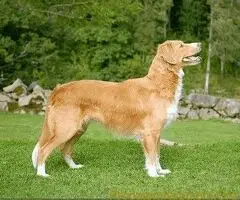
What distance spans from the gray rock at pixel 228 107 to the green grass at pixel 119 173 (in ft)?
48.0

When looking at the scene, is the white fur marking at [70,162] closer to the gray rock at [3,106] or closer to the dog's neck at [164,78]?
the dog's neck at [164,78]

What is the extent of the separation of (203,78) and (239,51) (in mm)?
2989

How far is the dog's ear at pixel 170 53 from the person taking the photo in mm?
8547

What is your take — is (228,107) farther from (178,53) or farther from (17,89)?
(178,53)

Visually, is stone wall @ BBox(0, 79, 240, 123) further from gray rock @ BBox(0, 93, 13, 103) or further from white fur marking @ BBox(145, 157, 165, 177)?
white fur marking @ BBox(145, 157, 165, 177)

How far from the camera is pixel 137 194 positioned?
7180 mm

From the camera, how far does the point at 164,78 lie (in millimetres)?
8578

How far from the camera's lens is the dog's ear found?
855 centimetres

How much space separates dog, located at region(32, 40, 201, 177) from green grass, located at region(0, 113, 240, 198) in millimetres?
399

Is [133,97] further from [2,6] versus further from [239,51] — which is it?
[239,51]

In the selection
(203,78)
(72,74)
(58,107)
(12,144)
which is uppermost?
(58,107)

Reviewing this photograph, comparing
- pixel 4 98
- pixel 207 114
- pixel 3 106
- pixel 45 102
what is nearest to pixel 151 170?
pixel 45 102

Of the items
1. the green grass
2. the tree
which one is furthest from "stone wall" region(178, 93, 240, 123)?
the green grass

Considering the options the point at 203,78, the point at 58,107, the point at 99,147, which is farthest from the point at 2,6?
the point at 203,78
